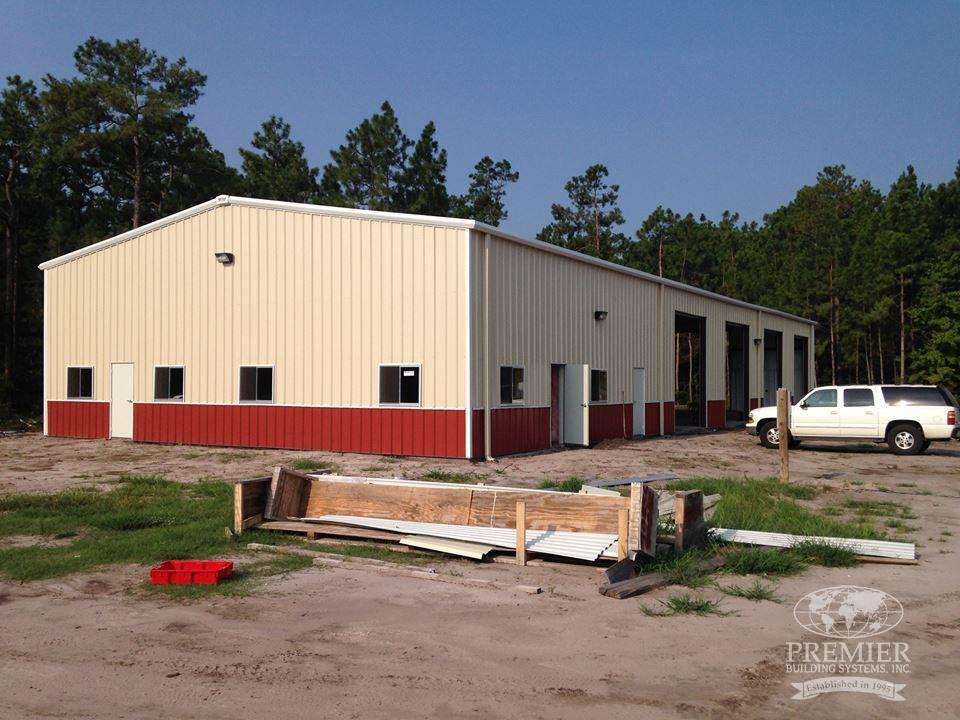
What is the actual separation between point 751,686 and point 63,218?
1789 inches

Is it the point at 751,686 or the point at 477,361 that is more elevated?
the point at 477,361

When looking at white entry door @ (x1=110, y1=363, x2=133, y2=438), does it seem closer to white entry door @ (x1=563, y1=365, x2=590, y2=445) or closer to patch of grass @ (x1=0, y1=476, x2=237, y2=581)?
patch of grass @ (x1=0, y1=476, x2=237, y2=581)

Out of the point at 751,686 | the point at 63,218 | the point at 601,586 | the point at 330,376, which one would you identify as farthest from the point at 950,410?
the point at 63,218

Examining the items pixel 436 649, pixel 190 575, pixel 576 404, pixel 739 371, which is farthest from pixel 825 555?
pixel 739 371

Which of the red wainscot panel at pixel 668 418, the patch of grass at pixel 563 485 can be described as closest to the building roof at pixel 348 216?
the red wainscot panel at pixel 668 418

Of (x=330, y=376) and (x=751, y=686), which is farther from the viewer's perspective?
(x=330, y=376)

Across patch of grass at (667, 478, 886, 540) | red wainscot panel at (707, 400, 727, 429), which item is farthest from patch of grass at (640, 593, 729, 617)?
red wainscot panel at (707, 400, 727, 429)

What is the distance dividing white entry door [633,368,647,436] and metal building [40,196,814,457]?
63 mm

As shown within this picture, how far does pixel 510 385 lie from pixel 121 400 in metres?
12.0

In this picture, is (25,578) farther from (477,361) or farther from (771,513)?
(477,361)

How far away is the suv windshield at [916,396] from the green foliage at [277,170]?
36194mm

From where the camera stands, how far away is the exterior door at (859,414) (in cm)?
2241

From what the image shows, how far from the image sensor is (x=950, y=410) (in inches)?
848

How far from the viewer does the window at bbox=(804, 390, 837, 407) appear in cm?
2300
